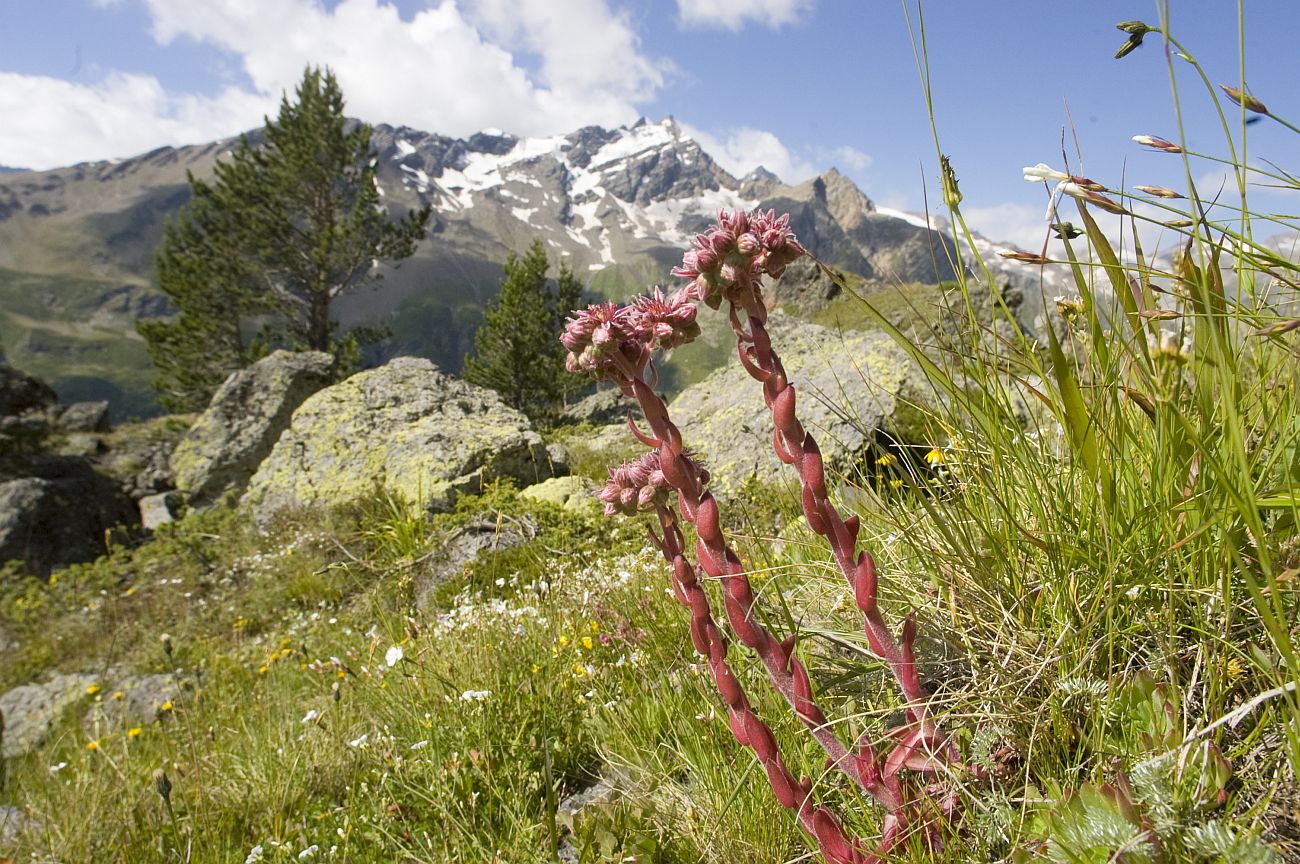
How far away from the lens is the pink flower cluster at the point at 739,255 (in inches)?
50.3

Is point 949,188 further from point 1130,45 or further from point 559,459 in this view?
point 559,459

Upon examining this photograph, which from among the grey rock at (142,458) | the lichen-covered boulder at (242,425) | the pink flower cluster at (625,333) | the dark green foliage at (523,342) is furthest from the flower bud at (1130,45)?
the dark green foliage at (523,342)

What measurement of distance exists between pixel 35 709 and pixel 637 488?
6393 millimetres

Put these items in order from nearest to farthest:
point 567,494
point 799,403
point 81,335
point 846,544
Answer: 1. point 846,544
2. point 799,403
3. point 567,494
4. point 81,335

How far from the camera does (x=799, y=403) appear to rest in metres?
6.85

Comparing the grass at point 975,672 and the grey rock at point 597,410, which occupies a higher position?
the grass at point 975,672

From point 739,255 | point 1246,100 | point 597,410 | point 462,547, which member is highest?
point 1246,100

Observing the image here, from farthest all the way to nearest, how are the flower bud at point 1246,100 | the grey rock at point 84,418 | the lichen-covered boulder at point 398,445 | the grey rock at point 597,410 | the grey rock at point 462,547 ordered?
the grey rock at point 84,418 < the grey rock at point 597,410 < the lichen-covered boulder at point 398,445 < the grey rock at point 462,547 < the flower bud at point 1246,100

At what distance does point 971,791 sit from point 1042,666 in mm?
284

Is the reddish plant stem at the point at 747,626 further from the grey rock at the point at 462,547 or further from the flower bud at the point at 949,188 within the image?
the grey rock at the point at 462,547

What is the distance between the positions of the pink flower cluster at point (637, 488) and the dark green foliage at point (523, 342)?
1090 inches

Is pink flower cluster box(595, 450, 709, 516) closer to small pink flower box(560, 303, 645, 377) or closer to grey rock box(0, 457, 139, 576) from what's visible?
small pink flower box(560, 303, 645, 377)

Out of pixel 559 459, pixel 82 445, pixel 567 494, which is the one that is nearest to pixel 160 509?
pixel 559 459

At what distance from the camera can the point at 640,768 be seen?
1.97 metres
